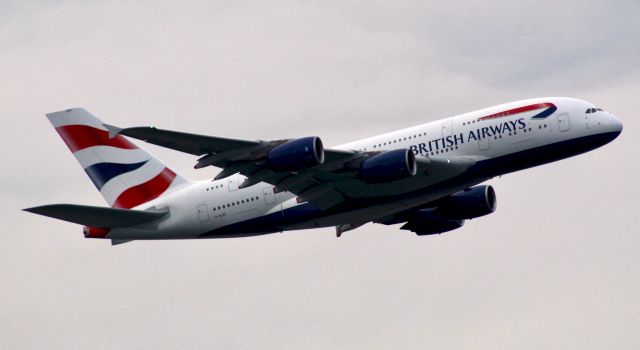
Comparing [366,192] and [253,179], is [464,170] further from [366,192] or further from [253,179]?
[253,179]

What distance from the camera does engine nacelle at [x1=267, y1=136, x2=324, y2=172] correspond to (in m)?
49.7

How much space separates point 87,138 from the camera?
6200 centimetres

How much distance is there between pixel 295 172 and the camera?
5203 cm

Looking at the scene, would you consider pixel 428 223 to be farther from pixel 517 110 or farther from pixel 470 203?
pixel 517 110

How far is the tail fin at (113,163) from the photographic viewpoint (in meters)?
60.0

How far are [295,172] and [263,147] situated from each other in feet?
6.99

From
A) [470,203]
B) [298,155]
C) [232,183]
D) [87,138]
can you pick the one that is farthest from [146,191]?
[470,203]

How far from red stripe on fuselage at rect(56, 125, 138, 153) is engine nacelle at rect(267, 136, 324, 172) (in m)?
13.9

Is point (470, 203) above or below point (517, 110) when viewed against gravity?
below

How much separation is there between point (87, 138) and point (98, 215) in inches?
293

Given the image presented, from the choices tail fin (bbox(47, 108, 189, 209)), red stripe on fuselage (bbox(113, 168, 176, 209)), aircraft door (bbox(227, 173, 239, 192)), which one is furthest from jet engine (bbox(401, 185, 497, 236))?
red stripe on fuselage (bbox(113, 168, 176, 209))

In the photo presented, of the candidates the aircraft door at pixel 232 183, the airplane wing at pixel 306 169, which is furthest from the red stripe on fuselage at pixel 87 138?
the airplane wing at pixel 306 169

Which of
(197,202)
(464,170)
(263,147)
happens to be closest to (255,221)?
(197,202)

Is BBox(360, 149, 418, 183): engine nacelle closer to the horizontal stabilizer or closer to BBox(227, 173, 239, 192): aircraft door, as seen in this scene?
BBox(227, 173, 239, 192): aircraft door
